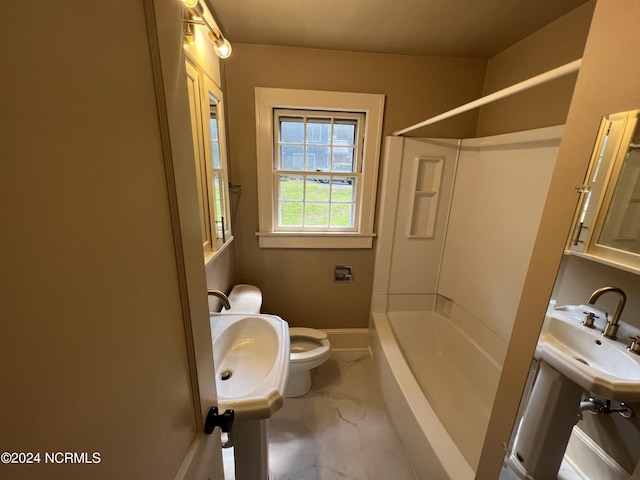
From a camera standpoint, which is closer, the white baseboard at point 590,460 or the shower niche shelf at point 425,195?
the white baseboard at point 590,460

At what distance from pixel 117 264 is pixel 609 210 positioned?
107 cm

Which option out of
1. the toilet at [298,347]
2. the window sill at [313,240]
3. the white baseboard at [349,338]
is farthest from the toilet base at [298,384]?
the window sill at [313,240]

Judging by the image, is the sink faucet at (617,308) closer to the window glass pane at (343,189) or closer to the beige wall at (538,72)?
the beige wall at (538,72)

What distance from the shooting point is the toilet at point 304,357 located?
1.73 meters

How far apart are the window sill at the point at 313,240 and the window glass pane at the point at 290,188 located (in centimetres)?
29

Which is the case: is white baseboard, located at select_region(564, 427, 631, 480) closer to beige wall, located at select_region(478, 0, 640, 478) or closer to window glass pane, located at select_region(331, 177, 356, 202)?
beige wall, located at select_region(478, 0, 640, 478)

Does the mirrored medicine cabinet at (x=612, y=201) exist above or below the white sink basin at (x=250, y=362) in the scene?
above

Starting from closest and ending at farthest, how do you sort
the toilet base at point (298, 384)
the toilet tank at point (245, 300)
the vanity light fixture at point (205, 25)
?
the vanity light fixture at point (205, 25) < the toilet tank at point (245, 300) < the toilet base at point (298, 384)

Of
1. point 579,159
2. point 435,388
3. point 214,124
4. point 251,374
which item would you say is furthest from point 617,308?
point 214,124

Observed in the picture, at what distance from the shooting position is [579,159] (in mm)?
656

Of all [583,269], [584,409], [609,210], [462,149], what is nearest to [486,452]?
[584,409]

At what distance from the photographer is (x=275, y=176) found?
2.02 m

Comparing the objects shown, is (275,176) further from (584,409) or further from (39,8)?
(584,409)

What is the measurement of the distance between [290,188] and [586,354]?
183 cm
